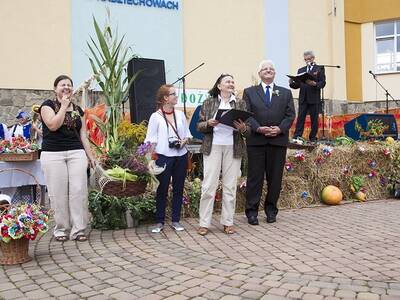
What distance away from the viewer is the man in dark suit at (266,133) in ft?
18.8

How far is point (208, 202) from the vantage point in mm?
5430

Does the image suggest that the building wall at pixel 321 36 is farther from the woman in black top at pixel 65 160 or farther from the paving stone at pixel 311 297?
the paving stone at pixel 311 297

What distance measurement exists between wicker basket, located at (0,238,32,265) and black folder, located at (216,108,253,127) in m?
2.33

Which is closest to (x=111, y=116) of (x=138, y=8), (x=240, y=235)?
(x=240, y=235)

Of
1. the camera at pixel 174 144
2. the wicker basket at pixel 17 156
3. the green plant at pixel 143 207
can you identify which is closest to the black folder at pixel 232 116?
the camera at pixel 174 144

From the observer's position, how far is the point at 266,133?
5.62 m

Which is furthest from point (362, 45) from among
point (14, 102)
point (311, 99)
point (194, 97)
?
point (14, 102)

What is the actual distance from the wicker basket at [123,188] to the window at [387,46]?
16250 millimetres

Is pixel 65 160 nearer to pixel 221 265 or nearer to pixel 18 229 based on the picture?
pixel 18 229

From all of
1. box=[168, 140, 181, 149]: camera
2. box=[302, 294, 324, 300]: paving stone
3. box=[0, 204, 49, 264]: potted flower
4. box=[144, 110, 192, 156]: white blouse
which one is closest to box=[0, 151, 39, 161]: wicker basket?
box=[144, 110, 192, 156]: white blouse

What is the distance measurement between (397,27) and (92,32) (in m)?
12.6

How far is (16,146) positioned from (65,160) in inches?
62.6

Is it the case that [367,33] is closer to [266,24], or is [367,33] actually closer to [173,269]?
[266,24]

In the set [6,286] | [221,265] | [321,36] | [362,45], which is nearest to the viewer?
[6,286]
